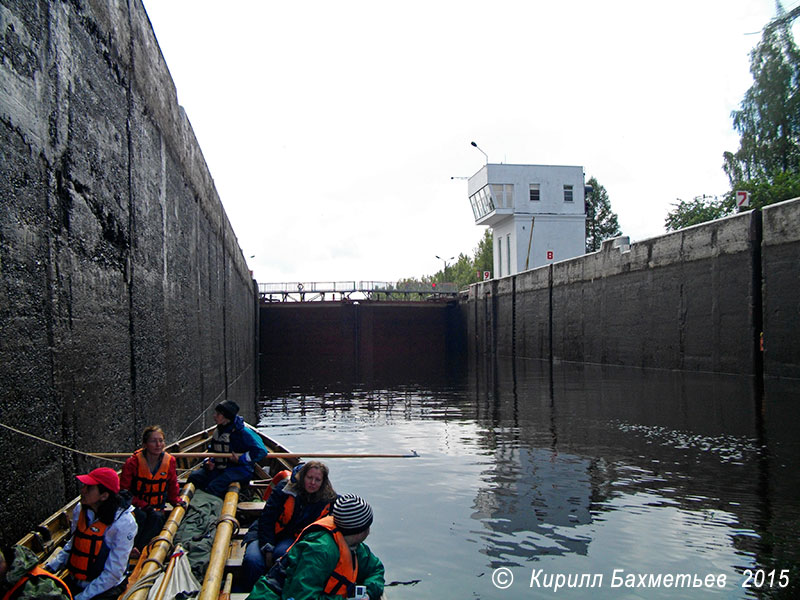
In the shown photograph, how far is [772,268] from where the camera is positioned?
56.7 ft

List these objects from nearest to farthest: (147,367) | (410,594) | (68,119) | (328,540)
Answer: (328,540), (410,594), (68,119), (147,367)

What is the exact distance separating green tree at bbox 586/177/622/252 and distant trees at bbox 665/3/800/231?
33643 millimetres

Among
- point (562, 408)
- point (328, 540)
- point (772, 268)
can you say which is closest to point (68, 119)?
point (328, 540)

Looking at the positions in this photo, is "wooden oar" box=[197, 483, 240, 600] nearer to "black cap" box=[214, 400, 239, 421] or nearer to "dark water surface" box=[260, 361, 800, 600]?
"black cap" box=[214, 400, 239, 421]

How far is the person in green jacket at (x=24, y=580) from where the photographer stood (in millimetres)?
3252

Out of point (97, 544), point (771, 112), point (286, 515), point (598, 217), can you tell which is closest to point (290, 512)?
point (286, 515)

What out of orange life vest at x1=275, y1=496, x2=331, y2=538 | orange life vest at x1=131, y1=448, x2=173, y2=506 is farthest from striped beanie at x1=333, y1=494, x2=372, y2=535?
orange life vest at x1=131, y1=448, x2=173, y2=506

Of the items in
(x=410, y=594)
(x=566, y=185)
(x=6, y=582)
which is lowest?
(x=410, y=594)

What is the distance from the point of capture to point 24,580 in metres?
3.30

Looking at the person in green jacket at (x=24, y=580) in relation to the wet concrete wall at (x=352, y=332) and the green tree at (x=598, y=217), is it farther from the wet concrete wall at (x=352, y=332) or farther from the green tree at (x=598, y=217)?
the green tree at (x=598, y=217)

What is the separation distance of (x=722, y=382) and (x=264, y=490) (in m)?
13.8

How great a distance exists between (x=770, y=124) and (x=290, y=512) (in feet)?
125

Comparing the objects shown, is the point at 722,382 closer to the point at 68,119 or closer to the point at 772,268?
the point at 772,268

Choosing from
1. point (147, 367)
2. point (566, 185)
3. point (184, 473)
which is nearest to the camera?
point (184, 473)
